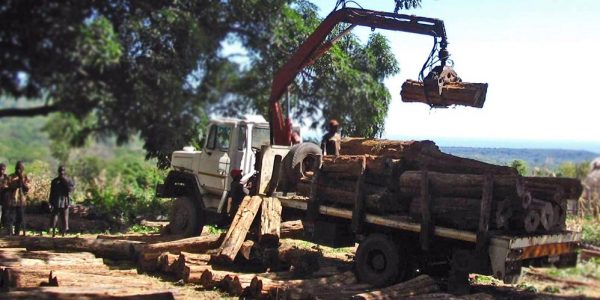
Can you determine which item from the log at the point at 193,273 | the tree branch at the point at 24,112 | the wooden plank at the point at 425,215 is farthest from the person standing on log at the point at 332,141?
the tree branch at the point at 24,112

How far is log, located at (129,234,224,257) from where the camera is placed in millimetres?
10837

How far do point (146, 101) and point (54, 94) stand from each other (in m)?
1.12

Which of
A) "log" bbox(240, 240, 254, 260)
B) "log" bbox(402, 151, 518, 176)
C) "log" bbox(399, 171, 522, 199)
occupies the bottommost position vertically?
"log" bbox(240, 240, 254, 260)

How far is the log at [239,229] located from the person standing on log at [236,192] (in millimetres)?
731

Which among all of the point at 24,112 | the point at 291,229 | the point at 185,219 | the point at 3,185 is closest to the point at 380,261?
the point at 291,229

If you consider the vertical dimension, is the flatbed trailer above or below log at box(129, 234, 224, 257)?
above

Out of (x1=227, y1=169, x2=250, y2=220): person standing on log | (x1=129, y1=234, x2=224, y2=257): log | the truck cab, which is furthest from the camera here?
the truck cab

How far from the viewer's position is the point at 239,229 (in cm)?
1088

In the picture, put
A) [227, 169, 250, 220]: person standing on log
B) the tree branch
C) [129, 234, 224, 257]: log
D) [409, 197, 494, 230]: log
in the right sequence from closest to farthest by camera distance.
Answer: the tree branch
[409, 197, 494, 230]: log
[129, 234, 224, 257]: log
[227, 169, 250, 220]: person standing on log

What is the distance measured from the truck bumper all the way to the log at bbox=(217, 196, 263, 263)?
4423 mm

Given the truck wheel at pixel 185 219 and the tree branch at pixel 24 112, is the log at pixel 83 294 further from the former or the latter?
the truck wheel at pixel 185 219

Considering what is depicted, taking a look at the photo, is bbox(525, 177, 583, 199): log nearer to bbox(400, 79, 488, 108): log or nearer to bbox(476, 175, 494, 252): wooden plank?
bbox(476, 175, 494, 252): wooden plank

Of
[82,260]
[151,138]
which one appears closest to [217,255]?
[82,260]

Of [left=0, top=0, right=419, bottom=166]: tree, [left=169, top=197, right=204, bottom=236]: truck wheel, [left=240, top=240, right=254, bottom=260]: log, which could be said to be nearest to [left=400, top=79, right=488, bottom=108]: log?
[left=0, top=0, right=419, bottom=166]: tree
